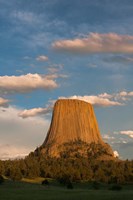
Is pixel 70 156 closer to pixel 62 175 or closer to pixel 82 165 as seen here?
pixel 82 165

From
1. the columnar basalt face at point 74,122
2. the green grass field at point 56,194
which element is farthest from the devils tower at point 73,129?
the green grass field at point 56,194

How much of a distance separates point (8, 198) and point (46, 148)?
338 feet

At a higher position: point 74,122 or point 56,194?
point 74,122

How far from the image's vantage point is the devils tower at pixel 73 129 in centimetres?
14188

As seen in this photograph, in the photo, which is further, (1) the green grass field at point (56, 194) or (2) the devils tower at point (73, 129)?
(2) the devils tower at point (73, 129)

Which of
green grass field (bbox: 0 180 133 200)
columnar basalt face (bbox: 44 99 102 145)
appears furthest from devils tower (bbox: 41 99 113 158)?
green grass field (bbox: 0 180 133 200)

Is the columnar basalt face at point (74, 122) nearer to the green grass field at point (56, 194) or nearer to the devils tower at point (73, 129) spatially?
the devils tower at point (73, 129)

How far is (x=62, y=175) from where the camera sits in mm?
88625

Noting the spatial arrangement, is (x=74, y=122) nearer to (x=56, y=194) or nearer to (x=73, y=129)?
(x=73, y=129)

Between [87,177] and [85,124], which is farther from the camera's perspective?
[85,124]

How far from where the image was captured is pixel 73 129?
156 metres

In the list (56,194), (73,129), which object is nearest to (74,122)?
(73,129)

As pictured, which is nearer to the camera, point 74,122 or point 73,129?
point 73,129

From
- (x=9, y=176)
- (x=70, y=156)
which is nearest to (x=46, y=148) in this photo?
(x=70, y=156)
